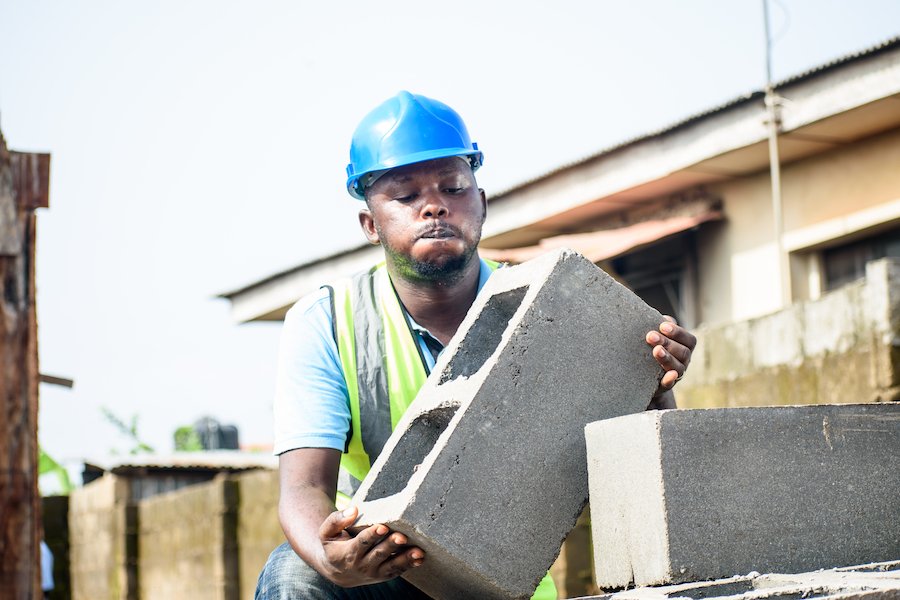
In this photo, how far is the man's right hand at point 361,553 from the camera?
9.96 feet

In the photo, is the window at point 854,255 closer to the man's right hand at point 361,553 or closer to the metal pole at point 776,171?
the metal pole at point 776,171

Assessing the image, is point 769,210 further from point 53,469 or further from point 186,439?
point 186,439

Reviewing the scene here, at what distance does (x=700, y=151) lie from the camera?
10.7 metres

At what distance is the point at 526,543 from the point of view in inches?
126

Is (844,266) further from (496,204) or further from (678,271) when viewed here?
(496,204)

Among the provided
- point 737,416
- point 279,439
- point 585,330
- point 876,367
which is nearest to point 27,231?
point 279,439

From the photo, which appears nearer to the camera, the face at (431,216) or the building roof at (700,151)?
the face at (431,216)

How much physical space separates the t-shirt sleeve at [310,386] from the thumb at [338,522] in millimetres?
341

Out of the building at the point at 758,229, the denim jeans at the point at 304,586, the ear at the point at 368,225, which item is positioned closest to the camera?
the denim jeans at the point at 304,586

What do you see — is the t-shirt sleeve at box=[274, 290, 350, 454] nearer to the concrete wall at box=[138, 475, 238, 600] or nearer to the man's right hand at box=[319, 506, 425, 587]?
the man's right hand at box=[319, 506, 425, 587]

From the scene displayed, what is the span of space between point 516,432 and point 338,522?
0.50 metres

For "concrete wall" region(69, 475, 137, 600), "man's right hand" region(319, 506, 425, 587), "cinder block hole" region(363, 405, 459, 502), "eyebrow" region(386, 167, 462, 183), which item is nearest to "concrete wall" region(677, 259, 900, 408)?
"eyebrow" region(386, 167, 462, 183)

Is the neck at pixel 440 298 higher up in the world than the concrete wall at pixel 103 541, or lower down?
higher up

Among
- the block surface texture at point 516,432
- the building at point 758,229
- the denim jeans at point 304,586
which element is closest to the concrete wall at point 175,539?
the building at point 758,229
